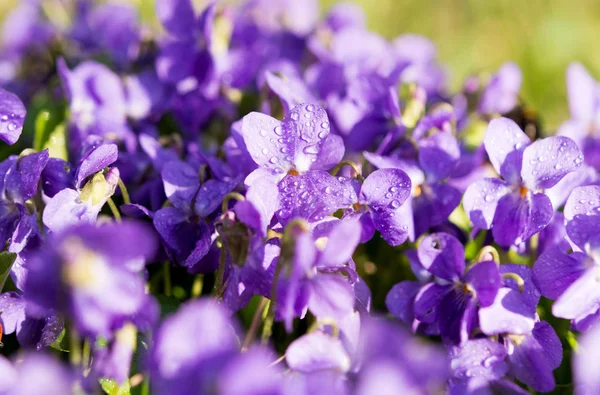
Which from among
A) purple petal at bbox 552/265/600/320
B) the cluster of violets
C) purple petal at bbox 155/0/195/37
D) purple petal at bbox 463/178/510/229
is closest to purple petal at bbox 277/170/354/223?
the cluster of violets

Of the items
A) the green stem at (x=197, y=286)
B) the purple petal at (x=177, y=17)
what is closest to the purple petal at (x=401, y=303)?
the green stem at (x=197, y=286)

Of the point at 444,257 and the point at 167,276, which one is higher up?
the point at 444,257

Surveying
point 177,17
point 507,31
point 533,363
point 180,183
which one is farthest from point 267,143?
point 507,31

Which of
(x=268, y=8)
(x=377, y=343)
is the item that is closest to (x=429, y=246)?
(x=377, y=343)

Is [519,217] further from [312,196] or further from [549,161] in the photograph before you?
[312,196]

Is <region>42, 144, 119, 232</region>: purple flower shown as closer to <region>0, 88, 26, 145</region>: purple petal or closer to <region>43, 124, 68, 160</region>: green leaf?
<region>0, 88, 26, 145</region>: purple petal

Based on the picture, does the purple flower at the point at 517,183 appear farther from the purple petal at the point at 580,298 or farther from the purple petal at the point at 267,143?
the purple petal at the point at 267,143
